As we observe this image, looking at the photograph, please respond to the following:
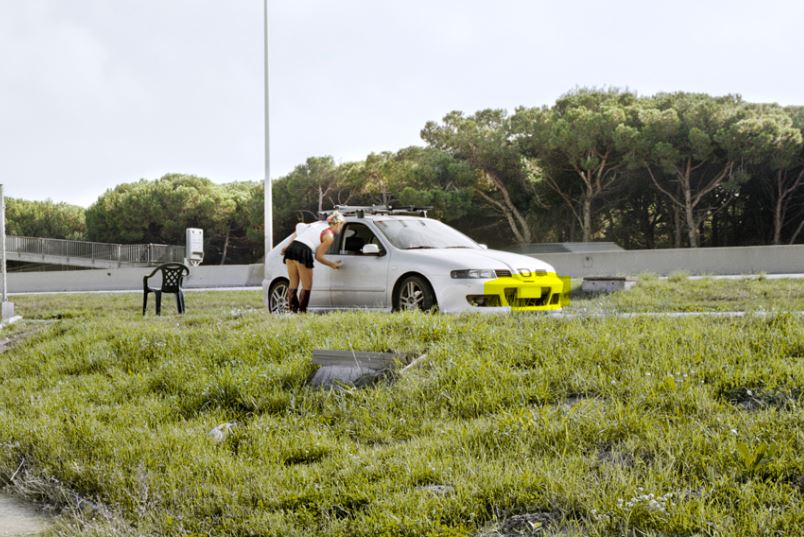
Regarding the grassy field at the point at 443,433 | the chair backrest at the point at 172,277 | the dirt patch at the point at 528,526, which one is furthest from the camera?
the chair backrest at the point at 172,277

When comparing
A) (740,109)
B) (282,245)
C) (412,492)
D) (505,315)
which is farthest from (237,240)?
(412,492)

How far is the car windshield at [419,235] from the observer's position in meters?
11.1

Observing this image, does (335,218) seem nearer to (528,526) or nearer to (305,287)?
(305,287)

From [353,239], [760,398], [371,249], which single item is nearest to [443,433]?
[760,398]

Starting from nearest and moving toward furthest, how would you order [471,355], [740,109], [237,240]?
[471,355]
[740,109]
[237,240]

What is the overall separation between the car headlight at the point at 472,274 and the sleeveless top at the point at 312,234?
2.46 meters

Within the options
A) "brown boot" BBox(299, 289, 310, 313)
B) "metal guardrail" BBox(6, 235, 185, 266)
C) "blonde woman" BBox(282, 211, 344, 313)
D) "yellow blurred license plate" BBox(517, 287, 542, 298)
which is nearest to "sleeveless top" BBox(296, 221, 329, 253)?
"blonde woman" BBox(282, 211, 344, 313)

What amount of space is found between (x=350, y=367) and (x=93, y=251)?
145 ft

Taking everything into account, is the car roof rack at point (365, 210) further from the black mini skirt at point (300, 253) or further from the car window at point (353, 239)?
the black mini skirt at point (300, 253)

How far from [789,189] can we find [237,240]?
34671 millimetres

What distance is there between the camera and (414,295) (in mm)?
10406

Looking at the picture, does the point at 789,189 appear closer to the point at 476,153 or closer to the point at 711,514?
the point at 476,153

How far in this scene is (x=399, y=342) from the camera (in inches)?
275

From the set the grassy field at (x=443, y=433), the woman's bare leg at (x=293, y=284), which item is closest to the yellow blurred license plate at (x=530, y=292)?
the grassy field at (x=443, y=433)
